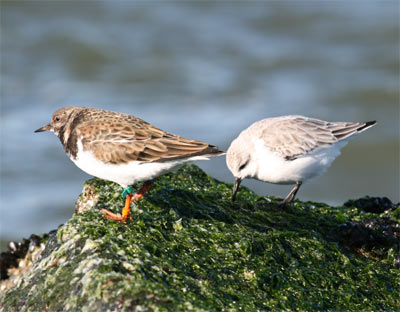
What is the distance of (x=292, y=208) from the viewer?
6594mm

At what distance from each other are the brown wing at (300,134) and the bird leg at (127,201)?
75.7 inches

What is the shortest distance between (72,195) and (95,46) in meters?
8.07

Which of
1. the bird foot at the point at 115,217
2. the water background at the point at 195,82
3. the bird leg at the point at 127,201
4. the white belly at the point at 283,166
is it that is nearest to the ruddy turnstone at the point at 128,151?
the bird leg at the point at 127,201

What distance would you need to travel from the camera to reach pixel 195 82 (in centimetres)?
1786

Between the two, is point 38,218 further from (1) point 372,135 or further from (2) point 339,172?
(1) point 372,135

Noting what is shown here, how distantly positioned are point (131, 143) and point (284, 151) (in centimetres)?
221

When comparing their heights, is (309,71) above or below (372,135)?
above

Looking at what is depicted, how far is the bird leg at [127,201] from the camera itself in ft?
16.5

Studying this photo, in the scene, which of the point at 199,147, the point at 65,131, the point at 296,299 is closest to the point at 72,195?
the point at 65,131

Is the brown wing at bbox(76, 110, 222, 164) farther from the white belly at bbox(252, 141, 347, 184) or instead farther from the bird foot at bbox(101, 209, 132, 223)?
the white belly at bbox(252, 141, 347, 184)

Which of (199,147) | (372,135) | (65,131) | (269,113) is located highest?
(269,113)

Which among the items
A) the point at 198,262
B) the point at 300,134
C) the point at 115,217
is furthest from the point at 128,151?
the point at 300,134

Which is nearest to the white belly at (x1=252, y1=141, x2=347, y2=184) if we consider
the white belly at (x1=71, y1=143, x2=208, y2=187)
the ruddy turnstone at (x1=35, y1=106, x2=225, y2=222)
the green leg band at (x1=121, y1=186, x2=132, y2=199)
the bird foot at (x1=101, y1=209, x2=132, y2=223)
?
the ruddy turnstone at (x1=35, y1=106, x2=225, y2=222)

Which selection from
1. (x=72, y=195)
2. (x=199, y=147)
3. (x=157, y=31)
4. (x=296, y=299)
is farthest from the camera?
(x=157, y=31)
